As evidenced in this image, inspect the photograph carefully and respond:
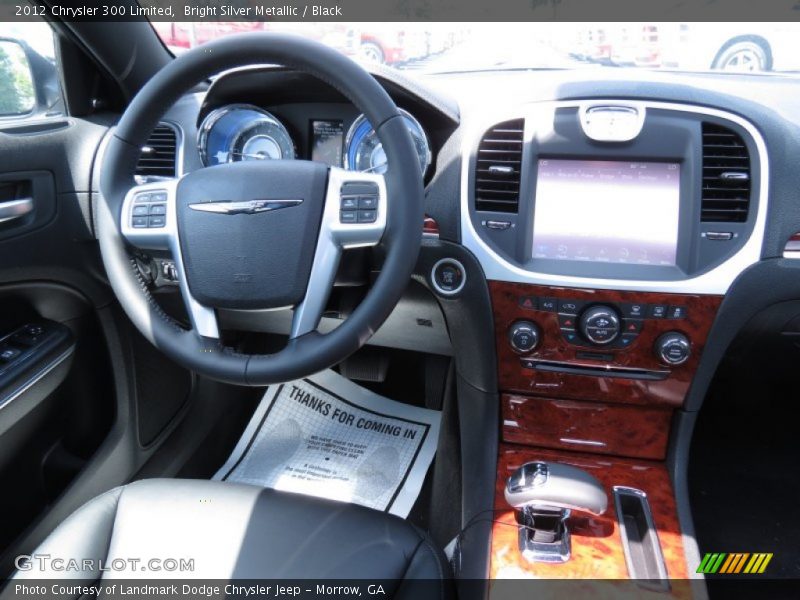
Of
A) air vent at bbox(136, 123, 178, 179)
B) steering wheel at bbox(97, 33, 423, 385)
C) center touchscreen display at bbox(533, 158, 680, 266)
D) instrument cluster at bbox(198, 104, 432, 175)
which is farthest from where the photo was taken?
air vent at bbox(136, 123, 178, 179)

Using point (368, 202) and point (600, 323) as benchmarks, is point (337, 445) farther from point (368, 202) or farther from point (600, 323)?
point (368, 202)

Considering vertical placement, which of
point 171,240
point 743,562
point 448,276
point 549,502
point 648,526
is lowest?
point 743,562

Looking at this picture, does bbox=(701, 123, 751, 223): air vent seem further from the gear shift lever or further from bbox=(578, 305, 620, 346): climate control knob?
the gear shift lever

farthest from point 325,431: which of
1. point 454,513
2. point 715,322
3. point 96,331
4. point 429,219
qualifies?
point 715,322

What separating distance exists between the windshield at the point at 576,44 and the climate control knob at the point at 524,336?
608mm

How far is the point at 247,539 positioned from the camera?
1.03 m

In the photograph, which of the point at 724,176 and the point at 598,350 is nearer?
the point at 724,176

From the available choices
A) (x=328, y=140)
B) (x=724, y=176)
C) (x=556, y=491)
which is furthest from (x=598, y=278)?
(x=328, y=140)

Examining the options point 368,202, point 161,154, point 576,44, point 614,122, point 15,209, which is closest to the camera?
point 368,202

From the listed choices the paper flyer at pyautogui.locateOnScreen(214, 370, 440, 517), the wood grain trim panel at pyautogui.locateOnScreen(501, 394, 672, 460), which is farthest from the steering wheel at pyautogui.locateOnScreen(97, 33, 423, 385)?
the paper flyer at pyautogui.locateOnScreen(214, 370, 440, 517)

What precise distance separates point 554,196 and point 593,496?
1.80 feet

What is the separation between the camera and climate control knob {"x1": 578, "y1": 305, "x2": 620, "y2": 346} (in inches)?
47.2

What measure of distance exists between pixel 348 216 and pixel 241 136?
0.49m

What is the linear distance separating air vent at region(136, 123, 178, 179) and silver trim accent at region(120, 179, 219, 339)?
0.37 meters
